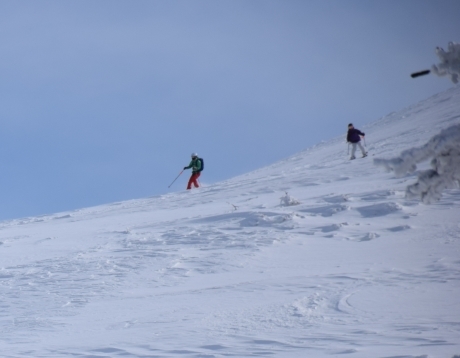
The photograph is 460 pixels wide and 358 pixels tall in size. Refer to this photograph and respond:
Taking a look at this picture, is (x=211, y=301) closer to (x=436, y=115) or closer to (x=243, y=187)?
(x=243, y=187)

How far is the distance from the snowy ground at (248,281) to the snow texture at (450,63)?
281 centimetres

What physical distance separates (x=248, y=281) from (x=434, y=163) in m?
5.64

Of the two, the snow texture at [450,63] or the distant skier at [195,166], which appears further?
the distant skier at [195,166]

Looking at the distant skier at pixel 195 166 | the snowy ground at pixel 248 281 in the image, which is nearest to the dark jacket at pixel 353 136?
the distant skier at pixel 195 166

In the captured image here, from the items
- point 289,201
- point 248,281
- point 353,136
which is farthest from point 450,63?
point 353,136

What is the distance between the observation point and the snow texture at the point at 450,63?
10.2 ft

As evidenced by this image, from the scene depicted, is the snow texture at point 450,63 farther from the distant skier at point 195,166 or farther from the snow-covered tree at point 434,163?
the distant skier at point 195,166

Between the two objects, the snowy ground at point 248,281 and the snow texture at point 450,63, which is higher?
the snow texture at point 450,63

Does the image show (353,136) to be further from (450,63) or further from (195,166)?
(450,63)

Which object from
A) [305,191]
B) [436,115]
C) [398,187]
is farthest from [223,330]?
[436,115]

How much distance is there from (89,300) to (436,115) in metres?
27.6

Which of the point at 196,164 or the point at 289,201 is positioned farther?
the point at 196,164

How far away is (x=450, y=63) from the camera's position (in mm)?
3131

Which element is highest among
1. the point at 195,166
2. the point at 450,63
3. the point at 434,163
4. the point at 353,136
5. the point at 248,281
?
the point at 353,136
